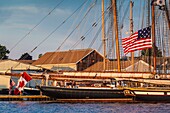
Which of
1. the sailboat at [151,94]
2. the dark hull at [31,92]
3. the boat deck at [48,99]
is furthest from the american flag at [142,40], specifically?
the dark hull at [31,92]

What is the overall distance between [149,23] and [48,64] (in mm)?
56800

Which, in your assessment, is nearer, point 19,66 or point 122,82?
point 122,82

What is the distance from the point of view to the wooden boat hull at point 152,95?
66375mm

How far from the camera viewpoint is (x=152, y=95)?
66.6 metres

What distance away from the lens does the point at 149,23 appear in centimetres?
7494

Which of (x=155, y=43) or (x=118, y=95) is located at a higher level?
(x=155, y=43)

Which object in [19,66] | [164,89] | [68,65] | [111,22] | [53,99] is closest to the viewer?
[164,89]

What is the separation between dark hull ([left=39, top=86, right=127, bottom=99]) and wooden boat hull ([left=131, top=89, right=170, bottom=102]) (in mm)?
2293

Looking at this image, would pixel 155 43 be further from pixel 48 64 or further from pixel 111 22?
pixel 48 64

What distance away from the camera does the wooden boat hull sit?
2613 inches

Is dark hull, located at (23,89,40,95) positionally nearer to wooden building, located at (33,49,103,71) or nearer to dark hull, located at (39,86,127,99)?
dark hull, located at (39,86,127,99)

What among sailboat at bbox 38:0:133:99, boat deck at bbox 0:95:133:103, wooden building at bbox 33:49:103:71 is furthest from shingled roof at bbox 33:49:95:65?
sailboat at bbox 38:0:133:99

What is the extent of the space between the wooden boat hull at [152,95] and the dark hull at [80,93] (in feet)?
7.52

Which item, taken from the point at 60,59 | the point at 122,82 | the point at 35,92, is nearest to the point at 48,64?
the point at 60,59
